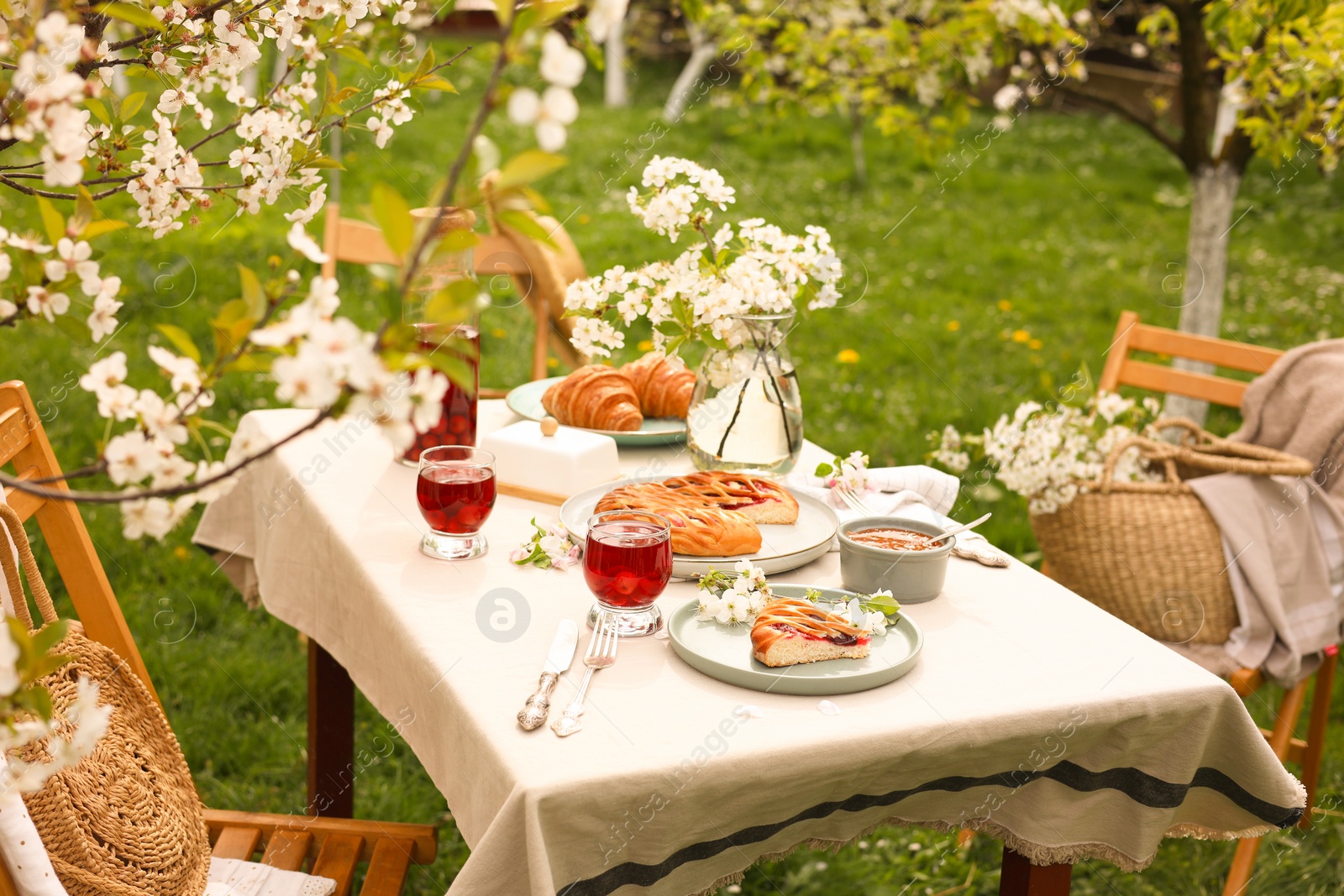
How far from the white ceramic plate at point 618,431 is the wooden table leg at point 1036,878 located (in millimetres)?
1112

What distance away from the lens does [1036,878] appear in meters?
1.73

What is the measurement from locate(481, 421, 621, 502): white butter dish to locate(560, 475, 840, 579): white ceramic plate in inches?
2.0

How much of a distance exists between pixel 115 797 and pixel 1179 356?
2806 millimetres

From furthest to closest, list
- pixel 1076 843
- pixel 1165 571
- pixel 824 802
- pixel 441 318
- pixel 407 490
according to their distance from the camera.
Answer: pixel 1165 571 → pixel 407 490 → pixel 1076 843 → pixel 824 802 → pixel 441 318

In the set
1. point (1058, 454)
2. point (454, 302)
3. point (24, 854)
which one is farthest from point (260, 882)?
point (1058, 454)

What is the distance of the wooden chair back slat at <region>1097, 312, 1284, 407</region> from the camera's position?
3.22 m

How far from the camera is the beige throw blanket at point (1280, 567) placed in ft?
9.04

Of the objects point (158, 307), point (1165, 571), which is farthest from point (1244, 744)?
point (158, 307)

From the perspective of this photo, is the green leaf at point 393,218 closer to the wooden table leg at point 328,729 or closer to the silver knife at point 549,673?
the silver knife at point 549,673

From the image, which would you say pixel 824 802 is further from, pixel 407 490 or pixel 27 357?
pixel 27 357

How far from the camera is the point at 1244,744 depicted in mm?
1673

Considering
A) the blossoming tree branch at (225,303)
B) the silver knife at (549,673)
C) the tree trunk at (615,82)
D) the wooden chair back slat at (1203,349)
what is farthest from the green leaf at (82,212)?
the tree trunk at (615,82)

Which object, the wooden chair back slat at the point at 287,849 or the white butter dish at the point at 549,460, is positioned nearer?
the wooden chair back slat at the point at 287,849

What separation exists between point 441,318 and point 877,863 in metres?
2.49
